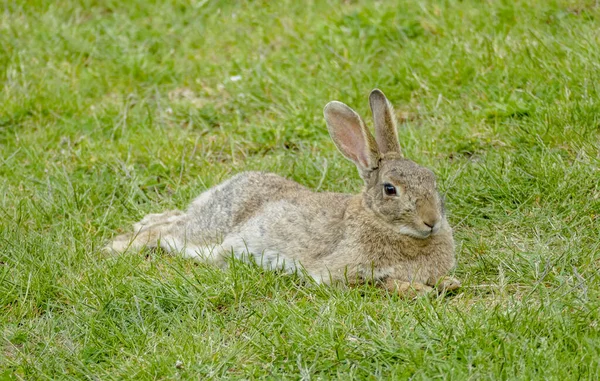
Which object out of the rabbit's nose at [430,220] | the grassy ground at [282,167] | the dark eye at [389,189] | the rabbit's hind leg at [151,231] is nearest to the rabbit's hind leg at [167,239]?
the rabbit's hind leg at [151,231]

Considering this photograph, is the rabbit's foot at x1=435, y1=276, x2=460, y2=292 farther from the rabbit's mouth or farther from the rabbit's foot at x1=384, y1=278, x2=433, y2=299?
the rabbit's mouth

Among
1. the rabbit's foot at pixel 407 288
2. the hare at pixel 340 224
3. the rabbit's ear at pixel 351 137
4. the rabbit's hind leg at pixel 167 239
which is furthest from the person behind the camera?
the rabbit's hind leg at pixel 167 239

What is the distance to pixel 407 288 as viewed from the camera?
5160 millimetres

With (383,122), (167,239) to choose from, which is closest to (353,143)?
(383,122)

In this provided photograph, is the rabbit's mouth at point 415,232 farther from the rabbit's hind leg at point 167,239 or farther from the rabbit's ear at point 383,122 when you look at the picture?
the rabbit's hind leg at point 167,239

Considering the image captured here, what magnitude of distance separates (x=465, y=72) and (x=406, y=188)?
219 cm

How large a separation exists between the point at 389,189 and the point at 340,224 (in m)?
0.41

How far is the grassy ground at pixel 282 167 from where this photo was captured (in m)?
4.58

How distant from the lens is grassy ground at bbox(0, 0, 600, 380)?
458 cm

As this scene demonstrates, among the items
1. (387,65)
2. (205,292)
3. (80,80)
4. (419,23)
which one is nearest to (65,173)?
(80,80)

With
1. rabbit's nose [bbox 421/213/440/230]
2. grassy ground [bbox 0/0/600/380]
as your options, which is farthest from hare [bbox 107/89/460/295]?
grassy ground [bbox 0/0/600/380]

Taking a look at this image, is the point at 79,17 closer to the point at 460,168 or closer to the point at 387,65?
the point at 387,65

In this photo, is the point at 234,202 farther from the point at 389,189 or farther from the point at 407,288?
the point at 407,288

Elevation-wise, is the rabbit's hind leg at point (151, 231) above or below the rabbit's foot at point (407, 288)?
below
